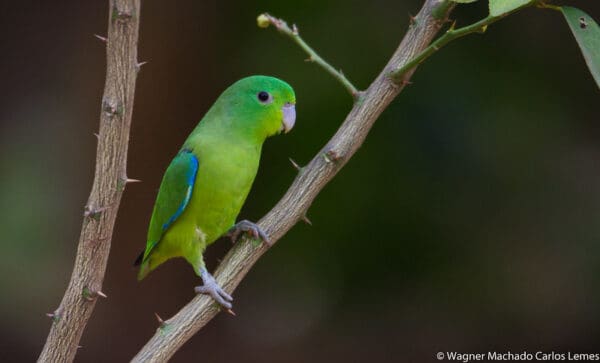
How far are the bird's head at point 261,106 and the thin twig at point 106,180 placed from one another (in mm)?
1058

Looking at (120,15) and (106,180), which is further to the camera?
(106,180)

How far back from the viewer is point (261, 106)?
10.4ft

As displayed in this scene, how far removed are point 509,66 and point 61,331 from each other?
3.98 meters

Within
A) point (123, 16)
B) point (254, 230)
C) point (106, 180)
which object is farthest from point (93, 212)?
point (254, 230)

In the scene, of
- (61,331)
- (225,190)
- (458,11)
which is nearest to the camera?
(61,331)

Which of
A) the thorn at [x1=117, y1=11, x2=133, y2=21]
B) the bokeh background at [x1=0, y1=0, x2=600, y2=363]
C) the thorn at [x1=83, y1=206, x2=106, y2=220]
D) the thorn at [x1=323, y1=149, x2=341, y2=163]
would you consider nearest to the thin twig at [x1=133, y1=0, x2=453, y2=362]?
the thorn at [x1=323, y1=149, x2=341, y2=163]

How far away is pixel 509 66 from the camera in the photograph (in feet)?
17.6

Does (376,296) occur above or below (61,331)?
below

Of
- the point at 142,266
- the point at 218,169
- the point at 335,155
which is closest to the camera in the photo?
the point at 335,155

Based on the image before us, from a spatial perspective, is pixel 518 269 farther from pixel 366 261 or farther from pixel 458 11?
pixel 458 11

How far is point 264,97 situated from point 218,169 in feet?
1.17

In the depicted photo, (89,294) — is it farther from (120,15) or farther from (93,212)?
(120,15)

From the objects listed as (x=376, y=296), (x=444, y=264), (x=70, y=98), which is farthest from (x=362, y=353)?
(x=70, y=98)

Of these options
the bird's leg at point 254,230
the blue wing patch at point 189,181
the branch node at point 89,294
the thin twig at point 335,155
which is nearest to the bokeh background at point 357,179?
the blue wing patch at point 189,181
